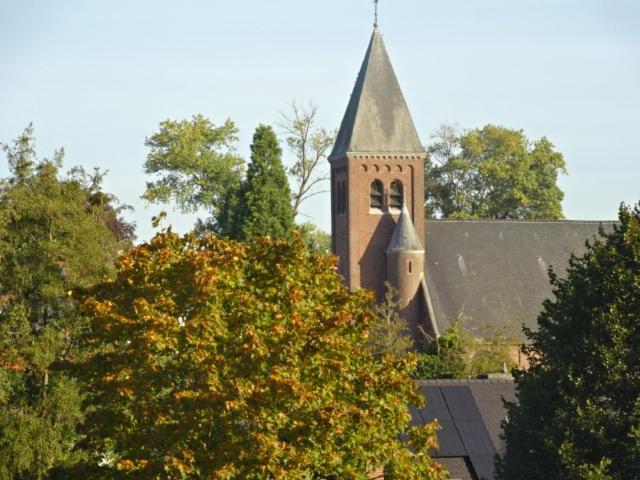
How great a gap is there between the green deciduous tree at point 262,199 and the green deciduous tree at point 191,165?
27.0ft

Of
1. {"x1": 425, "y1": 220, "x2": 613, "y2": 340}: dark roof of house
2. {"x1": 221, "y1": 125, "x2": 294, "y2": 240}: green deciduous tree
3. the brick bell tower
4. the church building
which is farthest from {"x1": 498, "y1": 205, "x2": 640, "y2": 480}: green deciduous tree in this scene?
{"x1": 221, "y1": 125, "x2": 294, "y2": 240}: green deciduous tree

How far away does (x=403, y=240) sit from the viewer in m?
71.2

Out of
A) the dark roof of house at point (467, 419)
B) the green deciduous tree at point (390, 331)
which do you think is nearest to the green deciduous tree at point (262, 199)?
the green deciduous tree at point (390, 331)

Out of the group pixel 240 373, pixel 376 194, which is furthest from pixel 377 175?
pixel 240 373

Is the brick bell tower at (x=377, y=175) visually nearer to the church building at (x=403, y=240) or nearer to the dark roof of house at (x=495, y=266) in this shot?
the church building at (x=403, y=240)

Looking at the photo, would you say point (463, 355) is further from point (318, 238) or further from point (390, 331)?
point (318, 238)

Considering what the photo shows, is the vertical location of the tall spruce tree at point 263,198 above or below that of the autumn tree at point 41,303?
above

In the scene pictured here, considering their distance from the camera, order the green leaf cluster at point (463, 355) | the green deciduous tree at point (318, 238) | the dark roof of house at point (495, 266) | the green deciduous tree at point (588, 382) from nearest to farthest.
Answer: the green deciduous tree at point (588, 382) → the green leaf cluster at point (463, 355) → the dark roof of house at point (495, 266) → the green deciduous tree at point (318, 238)

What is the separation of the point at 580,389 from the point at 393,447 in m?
4.88

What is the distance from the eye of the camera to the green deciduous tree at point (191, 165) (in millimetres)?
87125

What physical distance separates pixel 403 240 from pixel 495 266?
5.11 meters

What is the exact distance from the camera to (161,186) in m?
87.7

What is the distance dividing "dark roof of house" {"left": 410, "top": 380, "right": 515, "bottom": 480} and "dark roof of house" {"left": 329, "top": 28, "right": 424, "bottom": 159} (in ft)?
91.8

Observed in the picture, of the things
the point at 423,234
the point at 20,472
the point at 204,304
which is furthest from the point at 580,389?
the point at 423,234
